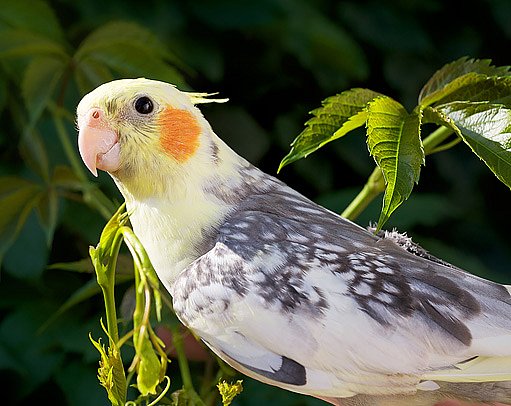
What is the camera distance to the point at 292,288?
1.54 ft

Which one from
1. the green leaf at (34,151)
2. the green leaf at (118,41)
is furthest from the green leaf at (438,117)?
the green leaf at (34,151)

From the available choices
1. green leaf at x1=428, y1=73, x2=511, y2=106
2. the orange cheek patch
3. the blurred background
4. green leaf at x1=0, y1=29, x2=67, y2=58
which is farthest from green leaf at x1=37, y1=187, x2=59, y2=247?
green leaf at x1=428, y1=73, x2=511, y2=106

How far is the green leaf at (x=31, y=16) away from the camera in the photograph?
82cm

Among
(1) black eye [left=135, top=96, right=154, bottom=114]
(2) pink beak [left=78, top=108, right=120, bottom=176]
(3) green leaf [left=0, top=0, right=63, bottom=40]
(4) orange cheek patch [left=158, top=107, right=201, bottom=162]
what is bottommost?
(3) green leaf [left=0, top=0, right=63, bottom=40]

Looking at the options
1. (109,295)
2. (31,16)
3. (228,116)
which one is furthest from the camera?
(228,116)

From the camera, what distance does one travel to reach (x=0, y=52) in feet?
2.35

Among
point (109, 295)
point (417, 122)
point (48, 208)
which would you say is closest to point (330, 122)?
point (417, 122)

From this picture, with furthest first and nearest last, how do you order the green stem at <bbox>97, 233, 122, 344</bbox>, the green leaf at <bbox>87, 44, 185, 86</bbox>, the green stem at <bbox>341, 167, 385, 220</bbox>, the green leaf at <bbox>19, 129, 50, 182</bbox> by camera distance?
the green leaf at <bbox>19, 129, 50, 182</bbox>
the green leaf at <bbox>87, 44, 185, 86</bbox>
the green stem at <bbox>341, 167, 385, 220</bbox>
the green stem at <bbox>97, 233, 122, 344</bbox>

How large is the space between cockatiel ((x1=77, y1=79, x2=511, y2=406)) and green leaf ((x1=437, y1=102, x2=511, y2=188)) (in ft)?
0.22

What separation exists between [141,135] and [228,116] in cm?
52

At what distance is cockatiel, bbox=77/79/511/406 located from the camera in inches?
18.1

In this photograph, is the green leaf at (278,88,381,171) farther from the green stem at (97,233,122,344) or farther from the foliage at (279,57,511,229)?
the green stem at (97,233,122,344)

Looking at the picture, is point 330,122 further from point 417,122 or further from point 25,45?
point 25,45

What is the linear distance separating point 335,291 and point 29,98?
341 millimetres
